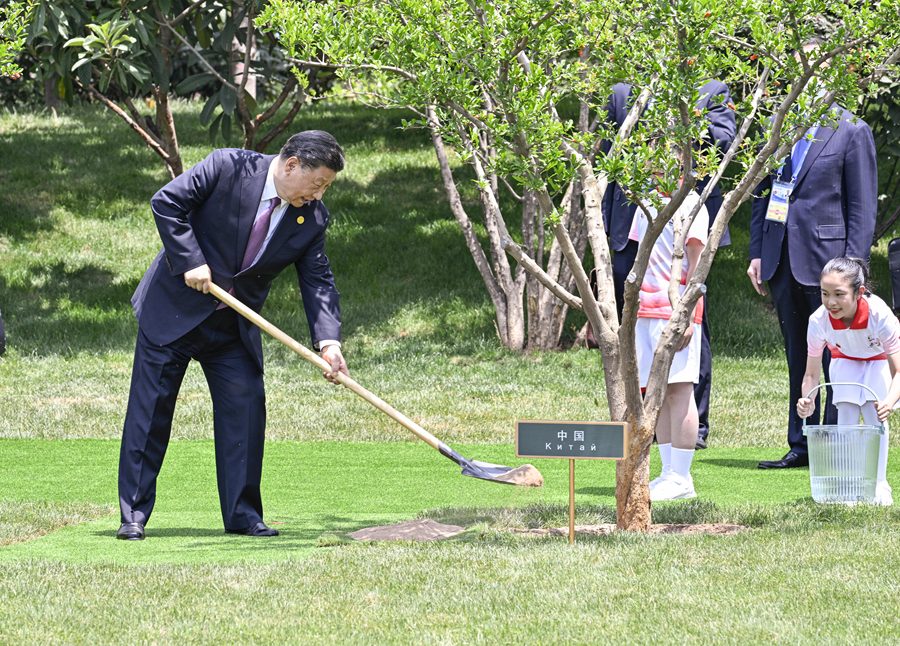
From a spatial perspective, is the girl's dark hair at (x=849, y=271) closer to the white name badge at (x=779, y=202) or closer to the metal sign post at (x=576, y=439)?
the white name badge at (x=779, y=202)

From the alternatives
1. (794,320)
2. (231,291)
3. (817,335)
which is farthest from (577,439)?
(794,320)

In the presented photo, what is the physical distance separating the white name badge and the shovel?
2528 mm

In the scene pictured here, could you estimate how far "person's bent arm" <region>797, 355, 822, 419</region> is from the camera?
211 inches

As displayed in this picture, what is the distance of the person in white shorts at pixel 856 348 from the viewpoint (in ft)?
17.5

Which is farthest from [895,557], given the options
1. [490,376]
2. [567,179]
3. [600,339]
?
[490,376]

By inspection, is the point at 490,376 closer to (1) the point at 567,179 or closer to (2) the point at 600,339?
(2) the point at 600,339

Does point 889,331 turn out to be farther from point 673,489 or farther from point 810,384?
point 673,489

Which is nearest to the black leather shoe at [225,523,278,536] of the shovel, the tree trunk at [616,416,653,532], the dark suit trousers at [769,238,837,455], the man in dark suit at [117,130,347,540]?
the man in dark suit at [117,130,347,540]

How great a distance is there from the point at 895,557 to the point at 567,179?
180cm

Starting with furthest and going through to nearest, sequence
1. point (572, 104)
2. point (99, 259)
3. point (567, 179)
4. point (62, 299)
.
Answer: point (572, 104) → point (99, 259) → point (62, 299) → point (567, 179)

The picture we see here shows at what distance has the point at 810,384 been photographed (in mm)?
5512

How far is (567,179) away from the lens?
13.5 feet

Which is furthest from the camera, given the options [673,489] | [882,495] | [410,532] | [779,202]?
[779,202]

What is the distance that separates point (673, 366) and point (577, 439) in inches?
58.5
